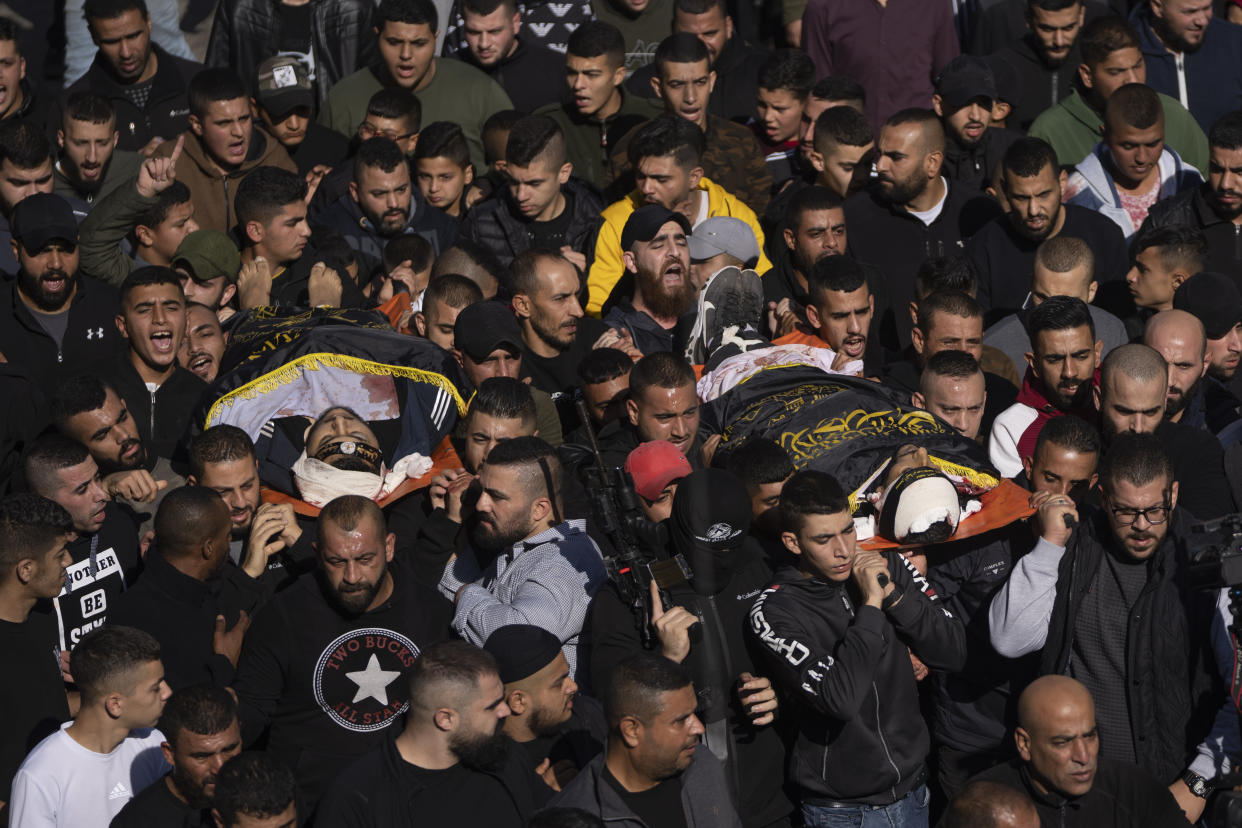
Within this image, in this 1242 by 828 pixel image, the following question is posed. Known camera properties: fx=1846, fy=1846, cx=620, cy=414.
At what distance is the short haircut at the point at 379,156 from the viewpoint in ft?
34.5

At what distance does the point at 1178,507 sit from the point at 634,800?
2774 mm

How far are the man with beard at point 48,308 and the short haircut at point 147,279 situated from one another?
0.32m

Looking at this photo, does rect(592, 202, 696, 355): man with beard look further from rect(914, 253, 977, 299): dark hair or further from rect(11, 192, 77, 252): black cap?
rect(11, 192, 77, 252): black cap

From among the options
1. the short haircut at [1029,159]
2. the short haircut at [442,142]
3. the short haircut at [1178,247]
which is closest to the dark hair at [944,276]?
the short haircut at [1029,159]

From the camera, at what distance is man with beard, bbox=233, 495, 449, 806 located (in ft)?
23.8

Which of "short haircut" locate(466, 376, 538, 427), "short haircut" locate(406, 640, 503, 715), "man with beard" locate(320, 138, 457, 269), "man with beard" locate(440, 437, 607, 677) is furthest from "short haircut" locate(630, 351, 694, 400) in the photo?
"man with beard" locate(320, 138, 457, 269)

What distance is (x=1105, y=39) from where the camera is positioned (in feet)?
39.0

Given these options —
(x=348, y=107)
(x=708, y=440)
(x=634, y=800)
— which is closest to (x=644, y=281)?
(x=708, y=440)

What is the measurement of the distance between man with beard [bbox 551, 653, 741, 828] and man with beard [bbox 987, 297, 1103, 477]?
2.86 meters

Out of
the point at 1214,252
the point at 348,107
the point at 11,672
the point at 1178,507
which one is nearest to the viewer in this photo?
the point at 11,672

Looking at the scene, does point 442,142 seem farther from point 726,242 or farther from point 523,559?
point 523,559

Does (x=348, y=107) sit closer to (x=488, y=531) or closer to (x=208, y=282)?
(x=208, y=282)

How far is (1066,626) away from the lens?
7.36 meters

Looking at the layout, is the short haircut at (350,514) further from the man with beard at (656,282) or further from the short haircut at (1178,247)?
the short haircut at (1178,247)
